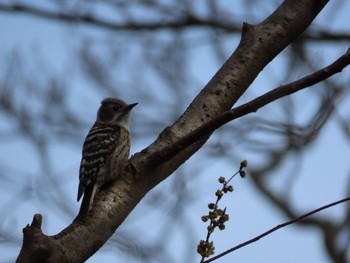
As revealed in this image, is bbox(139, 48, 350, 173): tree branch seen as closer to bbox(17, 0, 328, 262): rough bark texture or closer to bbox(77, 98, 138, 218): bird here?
bbox(17, 0, 328, 262): rough bark texture

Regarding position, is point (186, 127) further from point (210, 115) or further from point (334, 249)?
point (334, 249)

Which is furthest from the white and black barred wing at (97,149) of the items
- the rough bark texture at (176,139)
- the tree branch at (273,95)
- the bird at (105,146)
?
the tree branch at (273,95)

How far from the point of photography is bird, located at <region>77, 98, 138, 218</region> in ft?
17.3

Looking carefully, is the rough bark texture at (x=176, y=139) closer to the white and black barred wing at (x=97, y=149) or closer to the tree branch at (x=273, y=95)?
the tree branch at (x=273, y=95)

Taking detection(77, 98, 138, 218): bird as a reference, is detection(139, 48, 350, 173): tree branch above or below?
below

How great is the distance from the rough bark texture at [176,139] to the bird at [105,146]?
1.10 metres

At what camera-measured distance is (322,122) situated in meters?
6.28

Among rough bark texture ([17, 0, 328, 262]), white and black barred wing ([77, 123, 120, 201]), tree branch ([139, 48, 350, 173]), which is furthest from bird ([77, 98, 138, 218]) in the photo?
tree branch ([139, 48, 350, 173])

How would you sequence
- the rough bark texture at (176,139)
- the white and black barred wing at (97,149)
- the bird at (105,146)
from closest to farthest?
the rough bark texture at (176,139)
the bird at (105,146)
the white and black barred wing at (97,149)

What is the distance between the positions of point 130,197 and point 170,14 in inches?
361

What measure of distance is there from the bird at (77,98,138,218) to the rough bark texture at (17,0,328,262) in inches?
43.5

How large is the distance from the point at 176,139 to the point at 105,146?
2612mm

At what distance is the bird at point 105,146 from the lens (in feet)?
17.3

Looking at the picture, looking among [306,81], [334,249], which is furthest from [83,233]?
[334,249]
